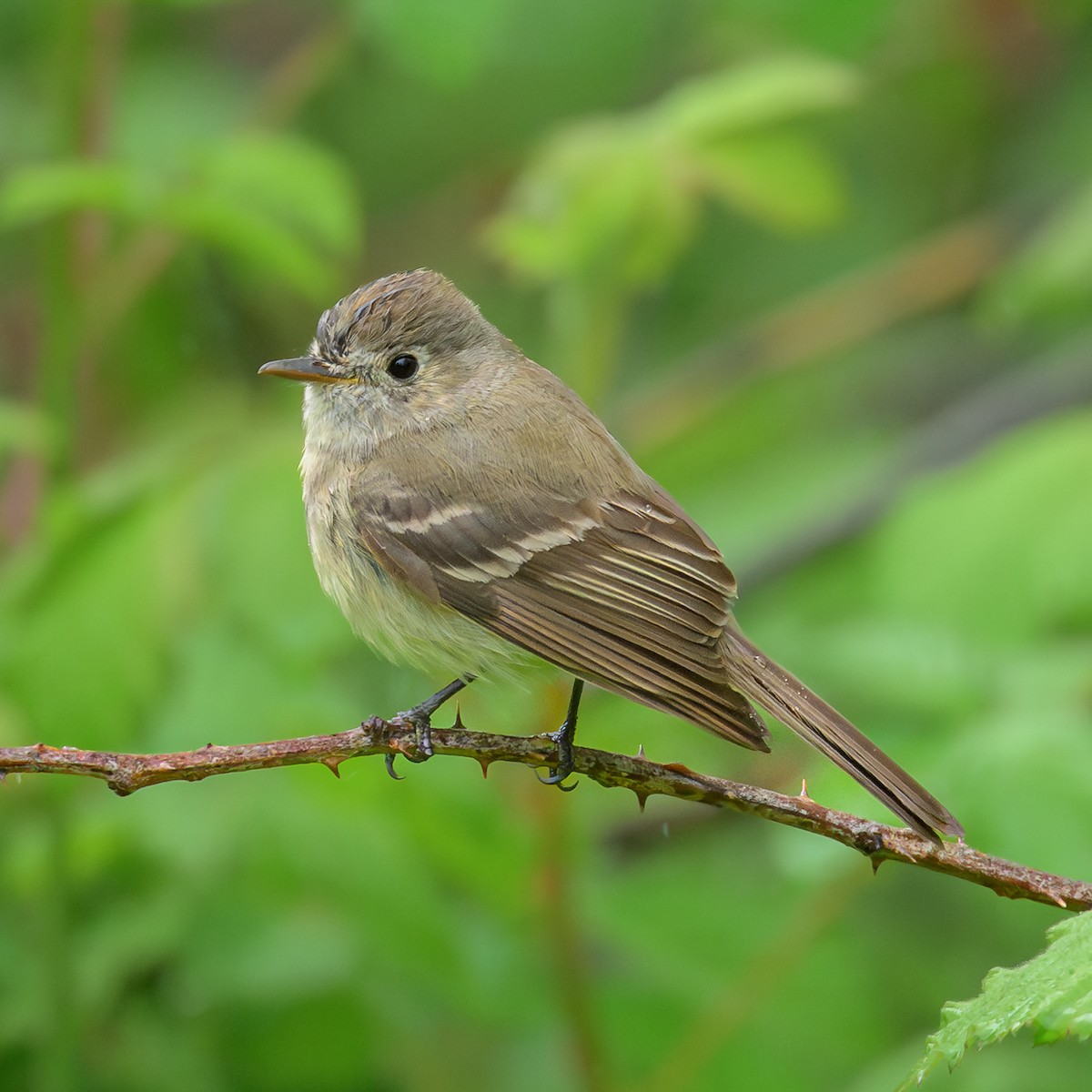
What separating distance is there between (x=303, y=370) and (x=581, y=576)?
80cm

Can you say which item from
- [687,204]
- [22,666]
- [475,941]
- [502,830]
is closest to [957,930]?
[475,941]

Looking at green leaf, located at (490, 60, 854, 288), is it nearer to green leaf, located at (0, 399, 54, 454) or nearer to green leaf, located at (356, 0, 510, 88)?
green leaf, located at (356, 0, 510, 88)

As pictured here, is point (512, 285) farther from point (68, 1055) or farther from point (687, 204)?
point (68, 1055)

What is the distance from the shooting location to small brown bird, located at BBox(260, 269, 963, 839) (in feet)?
9.12

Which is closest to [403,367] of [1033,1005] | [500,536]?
[500,536]

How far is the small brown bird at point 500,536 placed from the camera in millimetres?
2781

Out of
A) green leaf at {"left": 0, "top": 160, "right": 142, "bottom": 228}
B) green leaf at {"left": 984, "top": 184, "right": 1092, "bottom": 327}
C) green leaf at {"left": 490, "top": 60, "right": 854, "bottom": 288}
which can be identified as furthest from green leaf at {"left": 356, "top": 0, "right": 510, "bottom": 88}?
green leaf at {"left": 984, "top": 184, "right": 1092, "bottom": 327}

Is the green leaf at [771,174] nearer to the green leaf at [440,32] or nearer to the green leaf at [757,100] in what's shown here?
the green leaf at [757,100]

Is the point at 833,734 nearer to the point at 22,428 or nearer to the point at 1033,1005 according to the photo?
the point at 1033,1005

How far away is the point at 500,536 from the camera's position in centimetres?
317

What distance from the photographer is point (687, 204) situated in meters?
3.65

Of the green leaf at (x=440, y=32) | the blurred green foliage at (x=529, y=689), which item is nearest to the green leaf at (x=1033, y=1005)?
the blurred green foliage at (x=529, y=689)

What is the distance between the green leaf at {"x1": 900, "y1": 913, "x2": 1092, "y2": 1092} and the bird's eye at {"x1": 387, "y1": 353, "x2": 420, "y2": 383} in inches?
86.7

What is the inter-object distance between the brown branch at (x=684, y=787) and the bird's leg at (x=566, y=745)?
0.43ft
